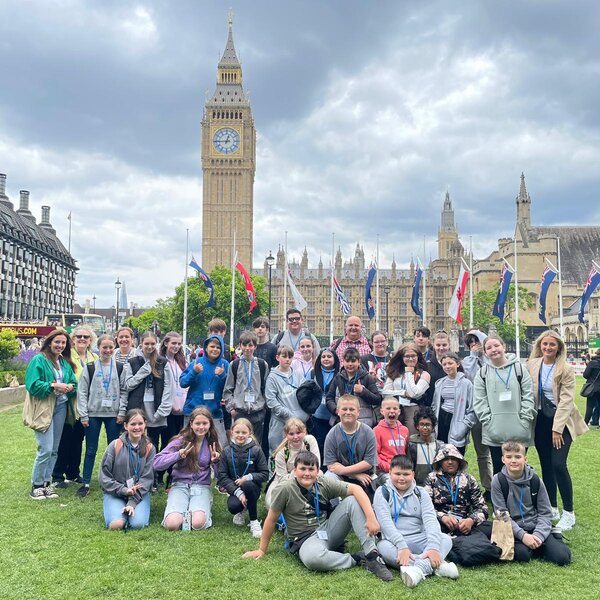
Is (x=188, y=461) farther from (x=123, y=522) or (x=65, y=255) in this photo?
(x=65, y=255)

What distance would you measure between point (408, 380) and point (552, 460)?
1.71 metres

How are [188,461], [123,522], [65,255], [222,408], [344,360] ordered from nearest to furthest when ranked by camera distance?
[123,522]
[188,461]
[344,360]
[222,408]
[65,255]

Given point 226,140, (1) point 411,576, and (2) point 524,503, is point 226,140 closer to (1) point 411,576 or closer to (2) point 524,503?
(2) point 524,503

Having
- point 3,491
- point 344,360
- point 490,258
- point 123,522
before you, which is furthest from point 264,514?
point 490,258

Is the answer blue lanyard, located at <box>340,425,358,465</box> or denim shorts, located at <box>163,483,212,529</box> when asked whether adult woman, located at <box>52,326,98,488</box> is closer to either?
denim shorts, located at <box>163,483,212,529</box>

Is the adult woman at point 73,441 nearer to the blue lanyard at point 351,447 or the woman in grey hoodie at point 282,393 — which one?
the woman in grey hoodie at point 282,393

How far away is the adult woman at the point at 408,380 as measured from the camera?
6.36 meters

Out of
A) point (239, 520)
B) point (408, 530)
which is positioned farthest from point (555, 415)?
point (239, 520)

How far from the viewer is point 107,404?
6.56 m

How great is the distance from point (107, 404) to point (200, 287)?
4530 cm

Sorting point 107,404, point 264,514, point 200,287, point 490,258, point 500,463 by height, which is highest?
point 490,258

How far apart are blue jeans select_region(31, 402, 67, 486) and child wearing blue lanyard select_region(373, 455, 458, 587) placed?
396cm

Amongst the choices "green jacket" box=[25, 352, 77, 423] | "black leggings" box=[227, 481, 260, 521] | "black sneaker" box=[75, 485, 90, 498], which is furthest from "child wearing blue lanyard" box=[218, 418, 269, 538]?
"green jacket" box=[25, 352, 77, 423]

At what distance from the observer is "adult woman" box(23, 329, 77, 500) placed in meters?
6.39
